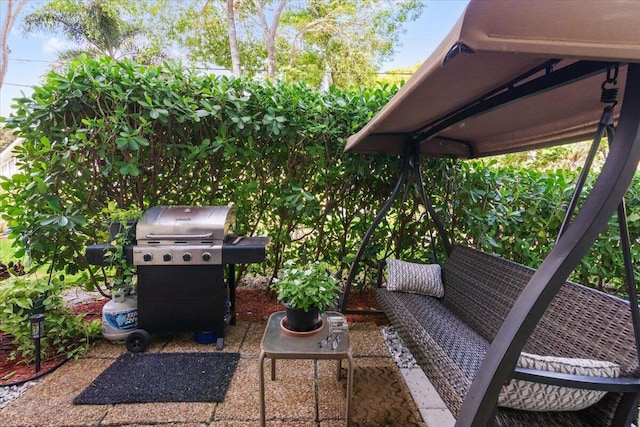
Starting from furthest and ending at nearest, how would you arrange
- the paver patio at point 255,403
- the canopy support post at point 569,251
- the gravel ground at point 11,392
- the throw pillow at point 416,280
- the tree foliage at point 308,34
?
the tree foliage at point 308,34 → the throw pillow at point 416,280 → the gravel ground at point 11,392 → the paver patio at point 255,403 → the canopy support post at point 569,251

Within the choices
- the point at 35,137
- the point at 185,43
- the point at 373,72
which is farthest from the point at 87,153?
the point at 185,43

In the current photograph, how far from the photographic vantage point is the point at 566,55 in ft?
2.80

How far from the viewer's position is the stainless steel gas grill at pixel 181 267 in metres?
2.42

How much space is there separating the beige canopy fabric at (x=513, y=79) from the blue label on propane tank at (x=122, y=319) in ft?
7.44

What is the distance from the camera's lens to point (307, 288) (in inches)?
72.4

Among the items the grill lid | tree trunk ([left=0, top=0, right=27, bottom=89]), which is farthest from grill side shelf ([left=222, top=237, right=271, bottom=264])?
tree trunk ([left=0, top=0, right=27, bottom=89])

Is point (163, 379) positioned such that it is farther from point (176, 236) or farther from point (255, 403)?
point (176, 236)

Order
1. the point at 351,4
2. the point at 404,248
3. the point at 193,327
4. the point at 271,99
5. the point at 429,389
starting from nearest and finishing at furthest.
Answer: the point at 429,389 → the point at 193,327 → the point at 271,99 → the point at 404,248 → the point at 351,4

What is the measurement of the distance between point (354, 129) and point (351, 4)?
12477mm

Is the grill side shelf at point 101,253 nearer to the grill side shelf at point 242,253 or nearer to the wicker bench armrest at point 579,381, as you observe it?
the grill side shelf at point 242,253

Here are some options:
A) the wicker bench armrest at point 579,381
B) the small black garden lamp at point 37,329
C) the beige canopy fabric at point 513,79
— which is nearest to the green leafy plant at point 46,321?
the small black garden lamp at point 37,329

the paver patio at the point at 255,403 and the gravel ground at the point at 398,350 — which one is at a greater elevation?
the paver patio at the point at 255,403

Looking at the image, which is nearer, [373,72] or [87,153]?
[87,153]

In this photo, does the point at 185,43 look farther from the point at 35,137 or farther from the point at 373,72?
the point at 35,137
